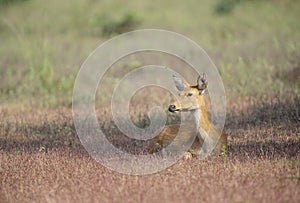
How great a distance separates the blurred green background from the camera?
1429 centimetres

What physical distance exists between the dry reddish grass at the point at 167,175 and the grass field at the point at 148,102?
0.01 meters

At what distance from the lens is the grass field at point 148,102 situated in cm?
681

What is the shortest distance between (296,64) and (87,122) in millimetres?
5230

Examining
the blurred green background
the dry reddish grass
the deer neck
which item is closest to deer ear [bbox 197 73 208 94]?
the deer neck

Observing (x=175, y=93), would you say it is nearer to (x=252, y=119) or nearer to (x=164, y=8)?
(x=252, y=119)

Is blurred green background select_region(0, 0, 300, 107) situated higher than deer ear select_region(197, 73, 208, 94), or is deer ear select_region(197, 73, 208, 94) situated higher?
deer ear select_region(197, 73, 208, 94)

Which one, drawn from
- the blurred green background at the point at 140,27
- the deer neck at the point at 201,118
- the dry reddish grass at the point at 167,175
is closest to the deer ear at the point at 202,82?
the deer neck at the point at 201,118

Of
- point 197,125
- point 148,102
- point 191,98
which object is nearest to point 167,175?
point 197,125

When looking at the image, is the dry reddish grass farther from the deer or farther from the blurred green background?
the blurred green background

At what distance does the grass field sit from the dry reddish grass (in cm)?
1

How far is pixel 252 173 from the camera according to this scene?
723cm

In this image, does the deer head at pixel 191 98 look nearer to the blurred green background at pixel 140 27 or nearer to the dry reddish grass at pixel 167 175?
the dry reddish grass at pixel 167 175

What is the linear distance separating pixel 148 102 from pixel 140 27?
35.9ft

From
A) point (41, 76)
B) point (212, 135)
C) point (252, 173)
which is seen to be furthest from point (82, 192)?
point (41, 76)
